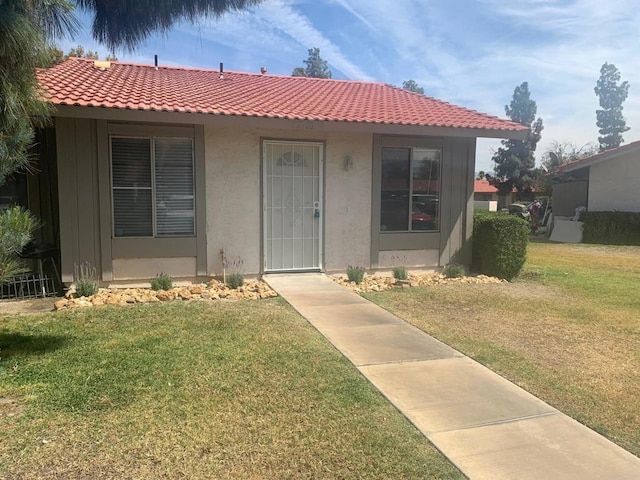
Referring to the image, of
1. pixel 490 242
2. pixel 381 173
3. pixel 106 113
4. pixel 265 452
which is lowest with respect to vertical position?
pixel 265 452

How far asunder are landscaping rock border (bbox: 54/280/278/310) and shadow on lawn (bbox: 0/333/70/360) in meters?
1.39

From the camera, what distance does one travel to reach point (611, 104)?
165ft

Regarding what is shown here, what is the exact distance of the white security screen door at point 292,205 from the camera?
934 cm

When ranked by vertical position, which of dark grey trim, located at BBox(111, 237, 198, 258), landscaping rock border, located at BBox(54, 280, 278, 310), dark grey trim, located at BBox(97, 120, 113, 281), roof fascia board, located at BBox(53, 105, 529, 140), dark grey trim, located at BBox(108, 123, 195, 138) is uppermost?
roof fascia board, located at BBox(53, 105, 529, 140)

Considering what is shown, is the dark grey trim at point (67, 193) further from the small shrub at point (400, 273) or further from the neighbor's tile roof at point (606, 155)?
the neighbor's tile roof at point (606, 155)

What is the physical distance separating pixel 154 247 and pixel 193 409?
518 cm

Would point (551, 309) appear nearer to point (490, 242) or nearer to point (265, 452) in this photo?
point (490, 242)

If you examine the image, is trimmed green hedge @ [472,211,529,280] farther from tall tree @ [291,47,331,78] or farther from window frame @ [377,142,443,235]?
tall tree @ [291,47,331,78]

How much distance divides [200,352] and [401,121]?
19.4 feet

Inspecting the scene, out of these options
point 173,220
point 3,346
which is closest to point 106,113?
point 173,220

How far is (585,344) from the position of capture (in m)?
5.86

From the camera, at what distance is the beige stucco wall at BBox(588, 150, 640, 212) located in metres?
20.2

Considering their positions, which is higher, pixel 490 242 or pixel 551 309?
pixel 490 242

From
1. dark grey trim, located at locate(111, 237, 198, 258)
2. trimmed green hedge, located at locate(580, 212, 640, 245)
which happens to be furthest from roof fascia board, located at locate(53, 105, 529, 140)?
trimmed green hedge, located at locate(580, 212, 640, 245)
